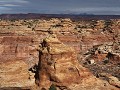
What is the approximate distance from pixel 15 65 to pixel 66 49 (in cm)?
488

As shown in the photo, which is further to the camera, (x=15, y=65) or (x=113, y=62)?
(x=113, y=62)

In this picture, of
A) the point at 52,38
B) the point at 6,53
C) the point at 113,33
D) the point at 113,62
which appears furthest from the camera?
the point at 113,33

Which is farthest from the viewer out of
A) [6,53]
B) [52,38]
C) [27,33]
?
[27,33]

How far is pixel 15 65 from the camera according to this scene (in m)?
35.7

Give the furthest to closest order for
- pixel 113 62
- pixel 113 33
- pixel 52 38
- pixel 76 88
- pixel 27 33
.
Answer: pixel 113 33 → pixel 27 33 → pixel 113 62 → pixel 52 38 → pixel 76 88

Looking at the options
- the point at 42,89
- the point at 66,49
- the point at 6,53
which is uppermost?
the point at 66,49

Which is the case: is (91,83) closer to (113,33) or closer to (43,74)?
(43,74)

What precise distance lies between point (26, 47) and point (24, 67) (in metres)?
56.4

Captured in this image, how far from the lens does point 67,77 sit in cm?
3600

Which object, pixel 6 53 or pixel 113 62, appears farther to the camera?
pixel 6 53

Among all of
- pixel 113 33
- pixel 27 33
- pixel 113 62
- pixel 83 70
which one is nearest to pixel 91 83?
pixel 83 70

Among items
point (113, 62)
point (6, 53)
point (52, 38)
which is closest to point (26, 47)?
point (6, 53)

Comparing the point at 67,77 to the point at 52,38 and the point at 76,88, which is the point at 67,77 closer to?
the point at 76,88

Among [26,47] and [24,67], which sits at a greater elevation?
[24,67]
